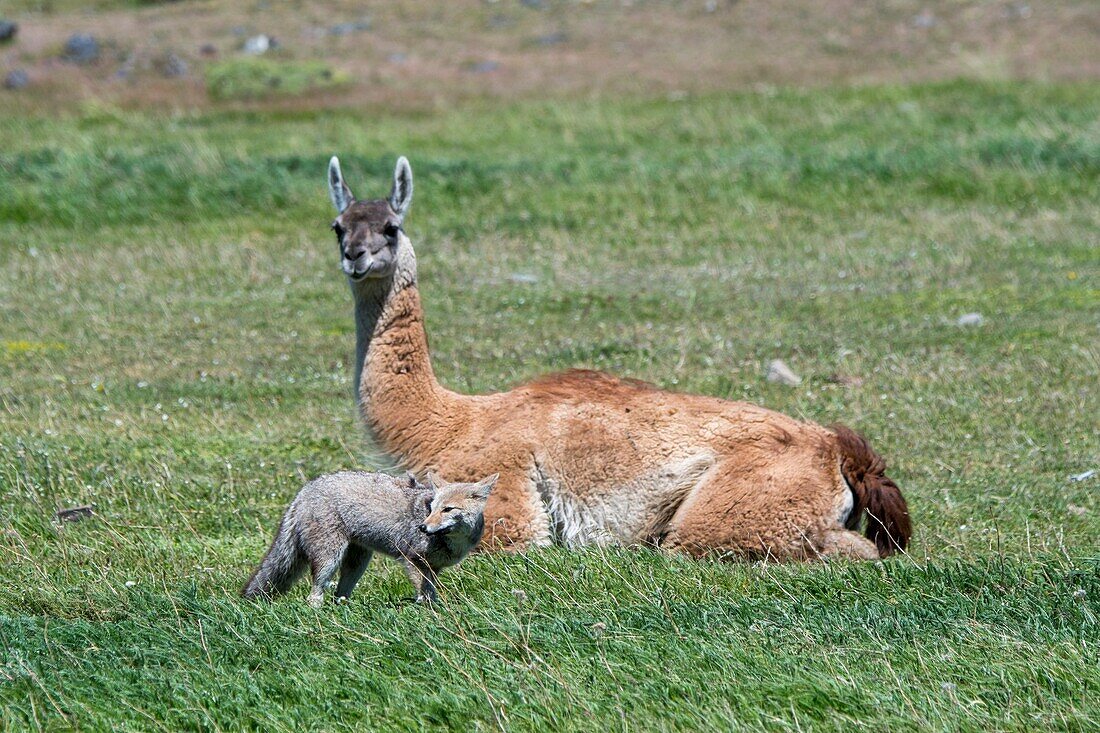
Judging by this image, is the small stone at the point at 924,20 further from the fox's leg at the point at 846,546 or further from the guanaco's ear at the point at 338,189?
the fox's leg at the point at 846,546

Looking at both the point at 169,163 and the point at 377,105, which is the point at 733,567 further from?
the point at 377,105

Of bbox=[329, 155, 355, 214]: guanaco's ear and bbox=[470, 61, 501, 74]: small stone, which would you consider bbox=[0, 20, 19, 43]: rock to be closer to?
bbox=[470, 61, 501, 74]: small stone

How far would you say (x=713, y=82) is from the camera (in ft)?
110

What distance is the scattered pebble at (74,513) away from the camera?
Answer: 8570 mm

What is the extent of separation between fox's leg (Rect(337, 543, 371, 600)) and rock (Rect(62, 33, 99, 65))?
3301 centimetres

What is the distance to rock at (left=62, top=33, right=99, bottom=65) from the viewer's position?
36.8m

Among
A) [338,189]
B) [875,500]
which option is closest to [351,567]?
[875,500]

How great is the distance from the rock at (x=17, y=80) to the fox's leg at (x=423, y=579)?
30.7 meters

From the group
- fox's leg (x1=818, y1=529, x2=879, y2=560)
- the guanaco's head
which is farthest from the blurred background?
fox's leg (x1=818, y1=529, x2=879, y2=560)

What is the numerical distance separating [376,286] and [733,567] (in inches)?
116

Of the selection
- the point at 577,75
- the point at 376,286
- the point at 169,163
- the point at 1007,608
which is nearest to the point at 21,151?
the point at 169,163

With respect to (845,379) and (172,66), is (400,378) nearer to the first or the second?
(845,379)

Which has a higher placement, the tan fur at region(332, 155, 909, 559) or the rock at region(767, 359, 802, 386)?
the tan fur at region(332, 155, 909, 559)

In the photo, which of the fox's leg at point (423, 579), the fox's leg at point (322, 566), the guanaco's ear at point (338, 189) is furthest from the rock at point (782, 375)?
the fox's leg at point (322, 566)
